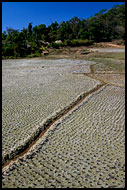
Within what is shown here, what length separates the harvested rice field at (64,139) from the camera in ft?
9.00

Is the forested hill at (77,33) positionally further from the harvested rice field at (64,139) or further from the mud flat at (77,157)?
the mud flat at (77,157)

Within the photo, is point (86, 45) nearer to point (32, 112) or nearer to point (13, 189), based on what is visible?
point (32, 112)

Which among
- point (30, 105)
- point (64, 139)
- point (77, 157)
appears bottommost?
point (77, 157)

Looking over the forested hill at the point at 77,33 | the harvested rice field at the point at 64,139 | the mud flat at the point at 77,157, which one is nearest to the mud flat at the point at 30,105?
the harvested rice field at the point at 64,139

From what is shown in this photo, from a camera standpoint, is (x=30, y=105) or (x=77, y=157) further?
(x=30, y=105)

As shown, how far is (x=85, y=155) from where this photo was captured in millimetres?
3252

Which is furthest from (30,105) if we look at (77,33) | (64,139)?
(77,33)

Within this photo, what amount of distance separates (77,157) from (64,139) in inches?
25.3

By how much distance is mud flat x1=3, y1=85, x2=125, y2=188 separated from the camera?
268 cm

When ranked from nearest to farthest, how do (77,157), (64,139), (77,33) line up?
(77,157)
(64,139)
(77,33)

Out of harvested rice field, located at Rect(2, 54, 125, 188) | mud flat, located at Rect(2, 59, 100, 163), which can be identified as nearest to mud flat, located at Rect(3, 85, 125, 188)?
harvested rice field, located at Rect(2, 54, 125, 188)

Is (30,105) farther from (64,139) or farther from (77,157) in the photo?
(77,157)

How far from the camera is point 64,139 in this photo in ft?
12.3

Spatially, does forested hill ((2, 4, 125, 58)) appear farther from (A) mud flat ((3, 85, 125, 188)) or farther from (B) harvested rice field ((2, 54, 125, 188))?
(A) mud flat ((3, 85, 125, 188))
